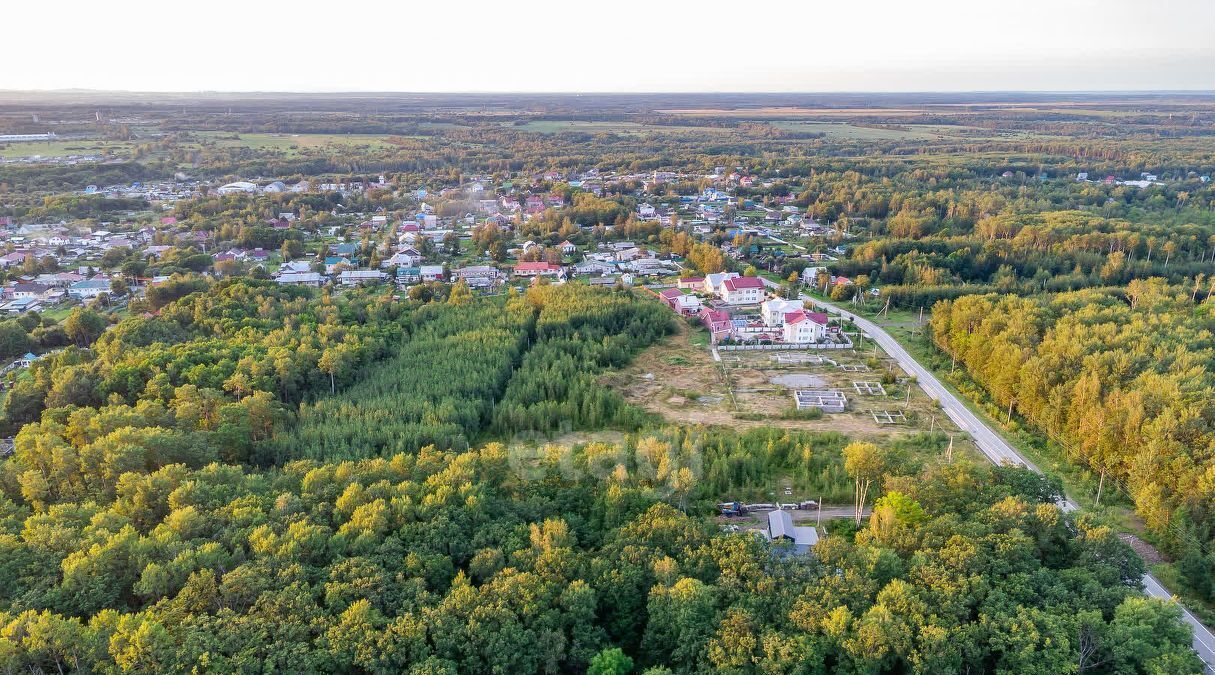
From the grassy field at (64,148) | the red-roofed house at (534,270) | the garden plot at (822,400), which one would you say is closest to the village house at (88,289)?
the red-roofed house at (534,270)

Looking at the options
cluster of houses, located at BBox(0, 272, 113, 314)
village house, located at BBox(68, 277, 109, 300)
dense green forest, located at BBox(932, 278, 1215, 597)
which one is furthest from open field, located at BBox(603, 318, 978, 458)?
cluster of houses, located at BBox(0, 272, 113, 314)

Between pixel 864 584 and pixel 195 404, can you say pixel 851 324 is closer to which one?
pixel 864 584

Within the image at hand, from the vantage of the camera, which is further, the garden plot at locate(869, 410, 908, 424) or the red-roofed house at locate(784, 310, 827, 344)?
the red-roofed house at locate(784, 310, 827, 344)

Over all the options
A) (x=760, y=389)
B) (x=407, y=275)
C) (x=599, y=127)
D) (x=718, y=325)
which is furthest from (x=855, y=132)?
(x=760, y=389)

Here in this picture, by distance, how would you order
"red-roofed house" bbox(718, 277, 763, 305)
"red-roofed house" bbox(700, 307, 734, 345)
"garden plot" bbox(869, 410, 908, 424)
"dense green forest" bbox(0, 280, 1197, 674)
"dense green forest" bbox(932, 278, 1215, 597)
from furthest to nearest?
1. "red-roofed house" bbox(718, 277, 763, 305)
2. "red-roofed house" bbox(700, 307, 734, 345)
3. "garden plot" bbox(869, 410, 908, 424)
4. "dense green forest" bbox(932, 278, 1215, 597)
5. "dense green forest" bbox(0, 280, 1197, 674)

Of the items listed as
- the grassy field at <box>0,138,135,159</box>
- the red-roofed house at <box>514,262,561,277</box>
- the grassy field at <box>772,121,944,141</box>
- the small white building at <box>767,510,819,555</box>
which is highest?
the grassy field at <box>772,121,944,141</box>

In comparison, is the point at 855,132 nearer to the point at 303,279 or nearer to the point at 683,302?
the point at 683,302

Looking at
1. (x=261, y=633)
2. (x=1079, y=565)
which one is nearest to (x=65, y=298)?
(x=261, y=633)

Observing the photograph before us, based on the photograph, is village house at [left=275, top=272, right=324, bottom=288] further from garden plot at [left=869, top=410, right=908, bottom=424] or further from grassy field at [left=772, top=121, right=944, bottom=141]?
grassy field at [left=772, top=121, right=944, bottom=141]
